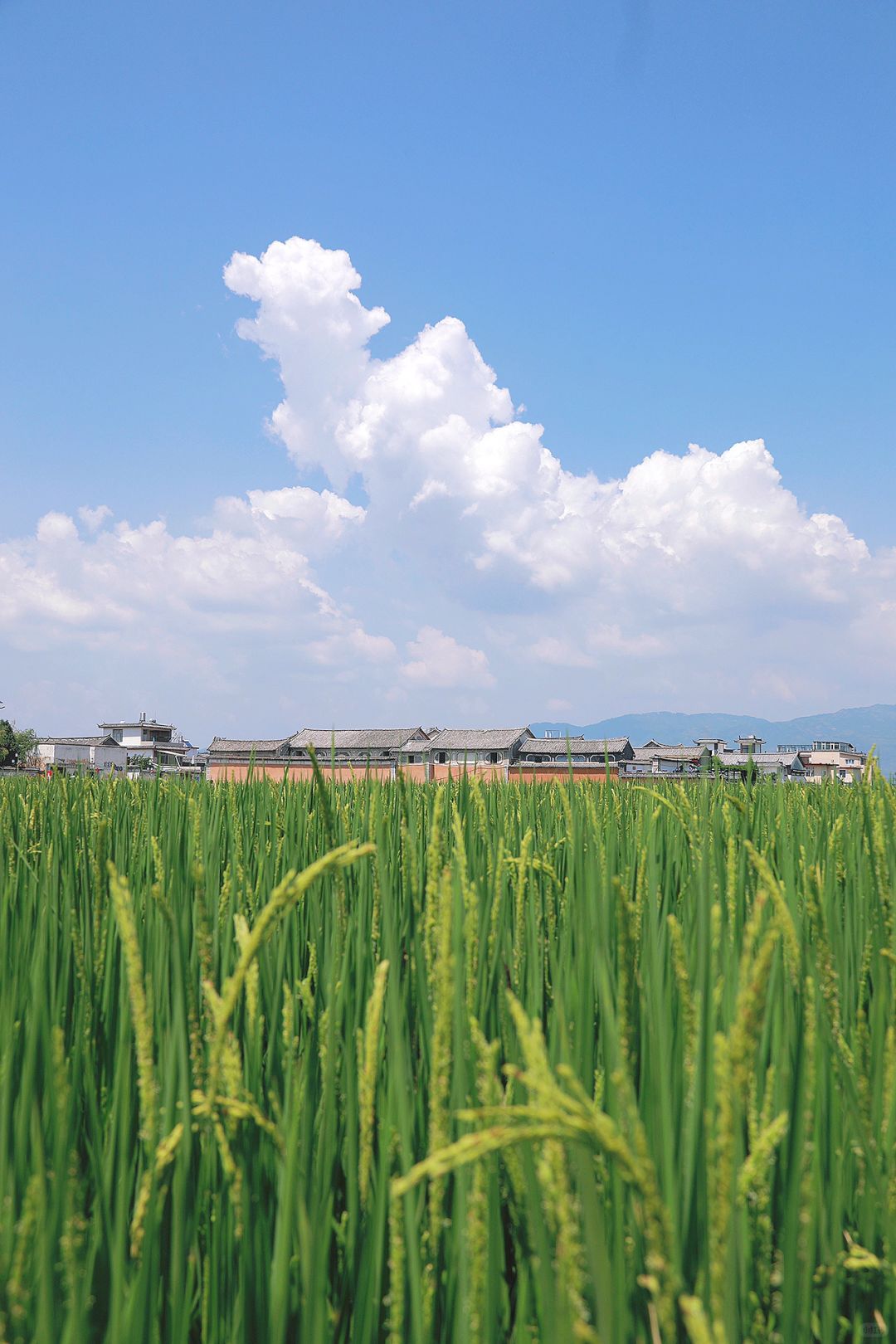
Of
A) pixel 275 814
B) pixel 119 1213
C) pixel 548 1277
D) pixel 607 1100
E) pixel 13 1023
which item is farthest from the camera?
pixel 275 814

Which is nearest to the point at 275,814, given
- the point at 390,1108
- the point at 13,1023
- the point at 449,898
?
the point at 13,1023

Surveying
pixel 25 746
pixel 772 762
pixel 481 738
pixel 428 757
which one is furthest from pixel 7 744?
pixel 428 757

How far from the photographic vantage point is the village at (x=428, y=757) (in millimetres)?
3471

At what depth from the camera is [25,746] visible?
71.2 metres

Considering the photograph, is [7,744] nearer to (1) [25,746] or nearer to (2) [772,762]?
(1) [25,746]

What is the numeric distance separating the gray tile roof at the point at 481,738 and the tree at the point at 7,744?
33.7 metres

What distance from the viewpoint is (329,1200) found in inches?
27.2

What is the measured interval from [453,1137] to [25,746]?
79.1 metres

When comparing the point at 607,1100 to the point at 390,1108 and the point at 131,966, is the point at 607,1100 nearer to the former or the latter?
the point at 390,1108

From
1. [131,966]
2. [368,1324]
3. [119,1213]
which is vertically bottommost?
[368,1324]

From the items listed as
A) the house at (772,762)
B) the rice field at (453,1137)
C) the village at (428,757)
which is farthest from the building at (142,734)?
the rice field at (453,1137)

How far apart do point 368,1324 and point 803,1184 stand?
1.15 feet

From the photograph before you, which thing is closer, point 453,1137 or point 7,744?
point 453,1137

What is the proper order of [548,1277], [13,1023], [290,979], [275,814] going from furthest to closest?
[275,814]
[290,979]
[13,1023]
[548,1277]
